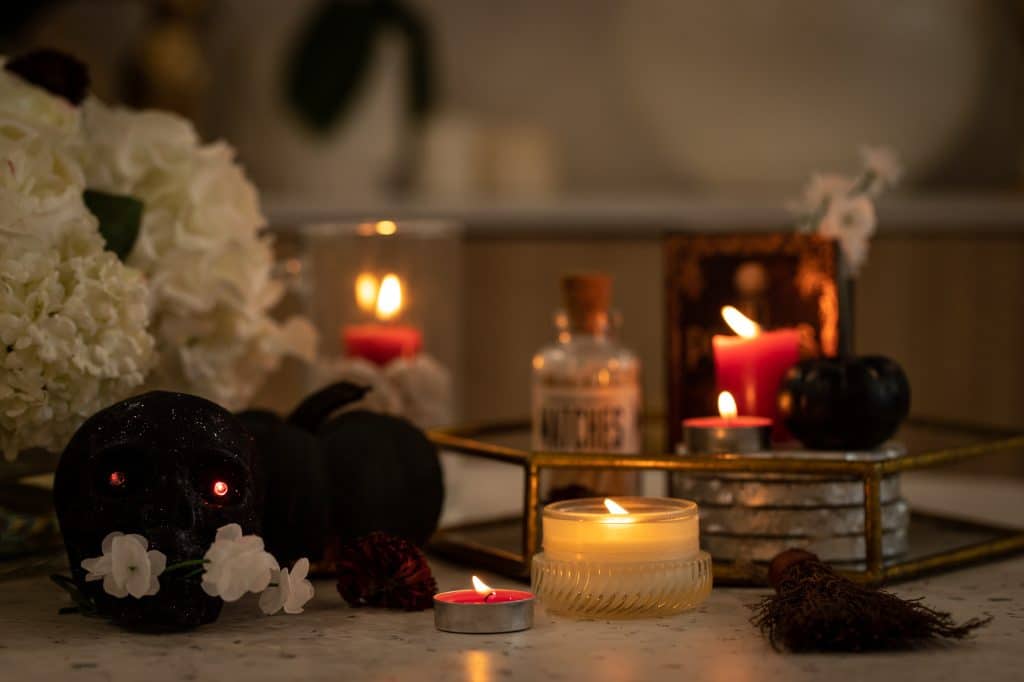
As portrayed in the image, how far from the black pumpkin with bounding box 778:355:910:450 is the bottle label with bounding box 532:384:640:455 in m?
0.16

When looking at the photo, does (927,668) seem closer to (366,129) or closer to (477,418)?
(477,418)

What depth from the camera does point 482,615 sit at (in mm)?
783

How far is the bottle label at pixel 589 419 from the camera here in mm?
1074

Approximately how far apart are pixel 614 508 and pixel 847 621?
15cm

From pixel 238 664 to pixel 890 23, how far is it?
5.27 feet

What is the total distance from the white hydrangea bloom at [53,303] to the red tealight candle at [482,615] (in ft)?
0.89

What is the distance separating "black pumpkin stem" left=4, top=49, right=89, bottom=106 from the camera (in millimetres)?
1004

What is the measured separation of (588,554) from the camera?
2.64 feet

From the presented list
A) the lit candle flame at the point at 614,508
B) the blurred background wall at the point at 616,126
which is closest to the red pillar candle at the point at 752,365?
the lit candle flame at the point at 614,508

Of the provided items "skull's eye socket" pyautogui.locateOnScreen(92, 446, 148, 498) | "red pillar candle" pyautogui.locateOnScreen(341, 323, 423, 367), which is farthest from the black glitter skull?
"red pillar candle" pyautogui.locateOnScreen(341, 323, 423, 367)

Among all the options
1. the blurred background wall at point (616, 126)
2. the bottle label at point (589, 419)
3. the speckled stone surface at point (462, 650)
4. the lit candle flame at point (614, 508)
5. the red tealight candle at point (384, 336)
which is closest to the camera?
the speckled stone surface at point (462, 650)

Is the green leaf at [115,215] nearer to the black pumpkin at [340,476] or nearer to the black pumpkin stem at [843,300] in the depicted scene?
the black pumpkin at [340,476]

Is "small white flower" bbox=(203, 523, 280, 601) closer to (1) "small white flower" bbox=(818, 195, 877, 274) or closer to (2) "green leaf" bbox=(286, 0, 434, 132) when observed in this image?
(1) "small white flower" bbox=(818, 195, 877, 274)

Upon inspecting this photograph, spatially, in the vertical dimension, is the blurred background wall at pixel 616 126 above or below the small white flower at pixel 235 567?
above
